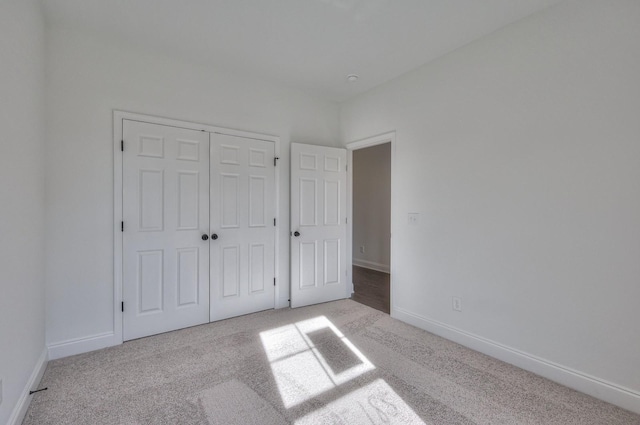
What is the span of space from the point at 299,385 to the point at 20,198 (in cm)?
217

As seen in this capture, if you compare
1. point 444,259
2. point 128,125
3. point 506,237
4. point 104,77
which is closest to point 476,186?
point 506,237

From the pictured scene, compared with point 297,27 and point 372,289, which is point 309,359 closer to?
point 372,289

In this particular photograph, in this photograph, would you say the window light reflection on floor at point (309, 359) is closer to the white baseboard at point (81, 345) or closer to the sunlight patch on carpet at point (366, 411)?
the sunlight patch on carpet at point (366, 411)

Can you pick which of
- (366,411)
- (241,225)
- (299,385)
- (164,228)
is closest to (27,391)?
(164,228)

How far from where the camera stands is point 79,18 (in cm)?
239

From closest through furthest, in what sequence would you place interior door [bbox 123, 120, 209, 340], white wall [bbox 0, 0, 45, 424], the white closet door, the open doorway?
white wall [bbox 0, 0, 45, 424]
interior door [bbox 123, 120, 209, 340]
the white closet door
the open doorway

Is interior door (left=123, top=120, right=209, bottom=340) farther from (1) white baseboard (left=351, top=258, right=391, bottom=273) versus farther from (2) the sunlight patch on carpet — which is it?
(1) white baseboard (left=351, top=258, right=391, bottom=273)

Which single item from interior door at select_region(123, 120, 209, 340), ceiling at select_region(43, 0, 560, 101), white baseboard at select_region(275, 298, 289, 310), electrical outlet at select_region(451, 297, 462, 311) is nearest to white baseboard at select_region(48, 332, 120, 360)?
interior door at select_region(123, 120, 209, 340)

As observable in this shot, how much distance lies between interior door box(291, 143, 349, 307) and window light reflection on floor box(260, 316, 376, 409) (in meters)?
0.74

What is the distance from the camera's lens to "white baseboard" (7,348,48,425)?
1644mm

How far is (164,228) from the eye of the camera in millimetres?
2904

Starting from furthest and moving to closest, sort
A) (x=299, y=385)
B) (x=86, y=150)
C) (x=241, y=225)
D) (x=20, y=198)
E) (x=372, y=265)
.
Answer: (x=372, y=265), (x=241, y=225), (x=86, y=150), (x=299, y=385), (x=20, y=198)

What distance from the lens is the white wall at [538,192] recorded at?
1.90 m

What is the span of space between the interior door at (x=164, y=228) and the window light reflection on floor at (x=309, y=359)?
97 centimetres
